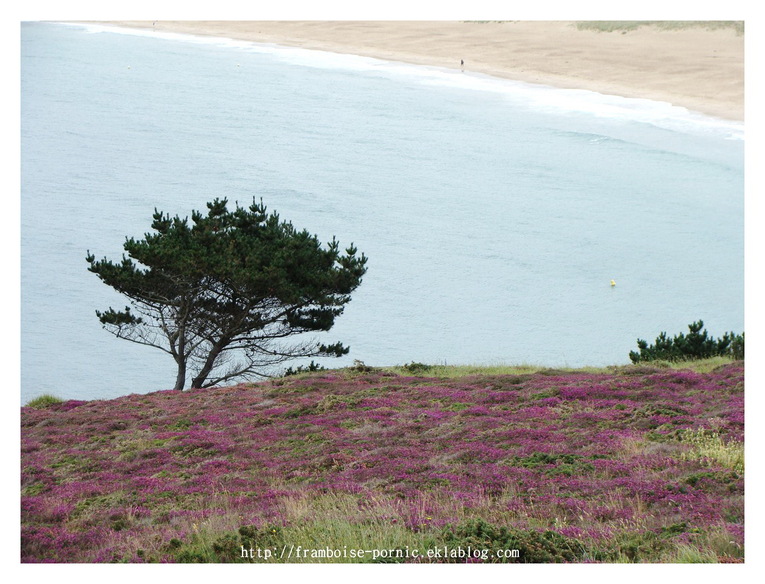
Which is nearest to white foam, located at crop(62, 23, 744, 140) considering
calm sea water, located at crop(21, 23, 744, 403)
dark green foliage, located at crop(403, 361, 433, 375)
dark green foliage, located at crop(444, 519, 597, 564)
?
calm sea water, located at crop(21, 23, 744, 403)

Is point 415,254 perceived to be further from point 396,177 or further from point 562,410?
point 562,410

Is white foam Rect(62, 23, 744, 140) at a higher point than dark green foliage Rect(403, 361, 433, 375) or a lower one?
higher

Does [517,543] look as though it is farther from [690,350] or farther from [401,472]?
[690,350]

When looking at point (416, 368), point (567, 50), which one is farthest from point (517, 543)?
point (567, 50)

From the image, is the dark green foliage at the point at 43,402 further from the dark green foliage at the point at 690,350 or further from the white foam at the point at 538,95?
the white foam at the point at 538,95

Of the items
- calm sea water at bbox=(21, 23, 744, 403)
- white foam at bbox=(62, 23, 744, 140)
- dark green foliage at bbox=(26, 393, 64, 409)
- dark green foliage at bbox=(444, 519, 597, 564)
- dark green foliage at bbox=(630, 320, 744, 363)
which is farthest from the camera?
calm sea water at bbox=(21, 23, 744, 403)

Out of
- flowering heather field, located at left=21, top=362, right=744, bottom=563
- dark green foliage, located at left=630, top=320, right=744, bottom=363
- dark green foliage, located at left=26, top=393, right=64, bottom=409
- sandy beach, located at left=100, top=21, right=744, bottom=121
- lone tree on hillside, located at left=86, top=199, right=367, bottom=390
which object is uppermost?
sandy beach, located at left=100, top=21, right=744, bottom=121

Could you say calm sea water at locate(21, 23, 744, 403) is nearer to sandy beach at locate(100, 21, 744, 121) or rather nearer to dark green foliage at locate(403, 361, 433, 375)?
sandy beach at locate(100, 21, 744, 121)
